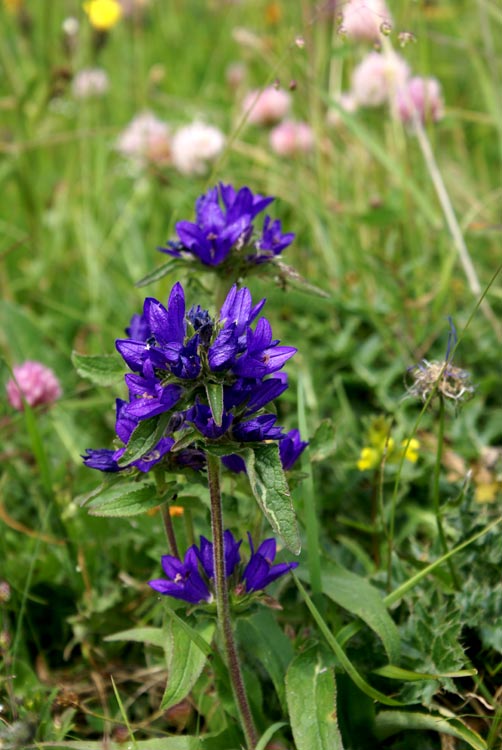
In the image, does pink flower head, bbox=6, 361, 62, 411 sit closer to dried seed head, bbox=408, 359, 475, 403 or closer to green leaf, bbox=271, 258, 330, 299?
green leaf, bbox=271, 258, 330, 299

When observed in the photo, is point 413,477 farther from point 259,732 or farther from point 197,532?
point 259,732

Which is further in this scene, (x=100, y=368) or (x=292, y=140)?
(x=292, y=140)

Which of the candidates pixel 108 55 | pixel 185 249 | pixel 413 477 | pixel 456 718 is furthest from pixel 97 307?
pixel 108 55

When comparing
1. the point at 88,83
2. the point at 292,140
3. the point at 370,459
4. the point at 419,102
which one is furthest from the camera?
the point at 88,83

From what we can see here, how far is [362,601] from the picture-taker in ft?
4.28

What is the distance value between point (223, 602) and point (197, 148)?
1998 mm

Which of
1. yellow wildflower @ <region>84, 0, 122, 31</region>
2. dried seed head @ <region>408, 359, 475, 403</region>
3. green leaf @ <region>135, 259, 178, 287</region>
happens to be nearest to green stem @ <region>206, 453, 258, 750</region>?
dried seed head @ <region>408, 359, 475, 403</region>

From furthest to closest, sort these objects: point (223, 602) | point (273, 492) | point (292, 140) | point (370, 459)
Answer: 1. point (292, 140)
2. point (370, 459)
3. point (223, 602)
4. point (273, 492)

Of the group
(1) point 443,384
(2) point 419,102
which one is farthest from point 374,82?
(1) point 443,384

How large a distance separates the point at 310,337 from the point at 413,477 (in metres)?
0.66

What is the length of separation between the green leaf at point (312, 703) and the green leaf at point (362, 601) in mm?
92

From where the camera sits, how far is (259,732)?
1305mm

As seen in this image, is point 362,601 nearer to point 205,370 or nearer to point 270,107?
point 205,370

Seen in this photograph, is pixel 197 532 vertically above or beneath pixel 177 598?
beneath
